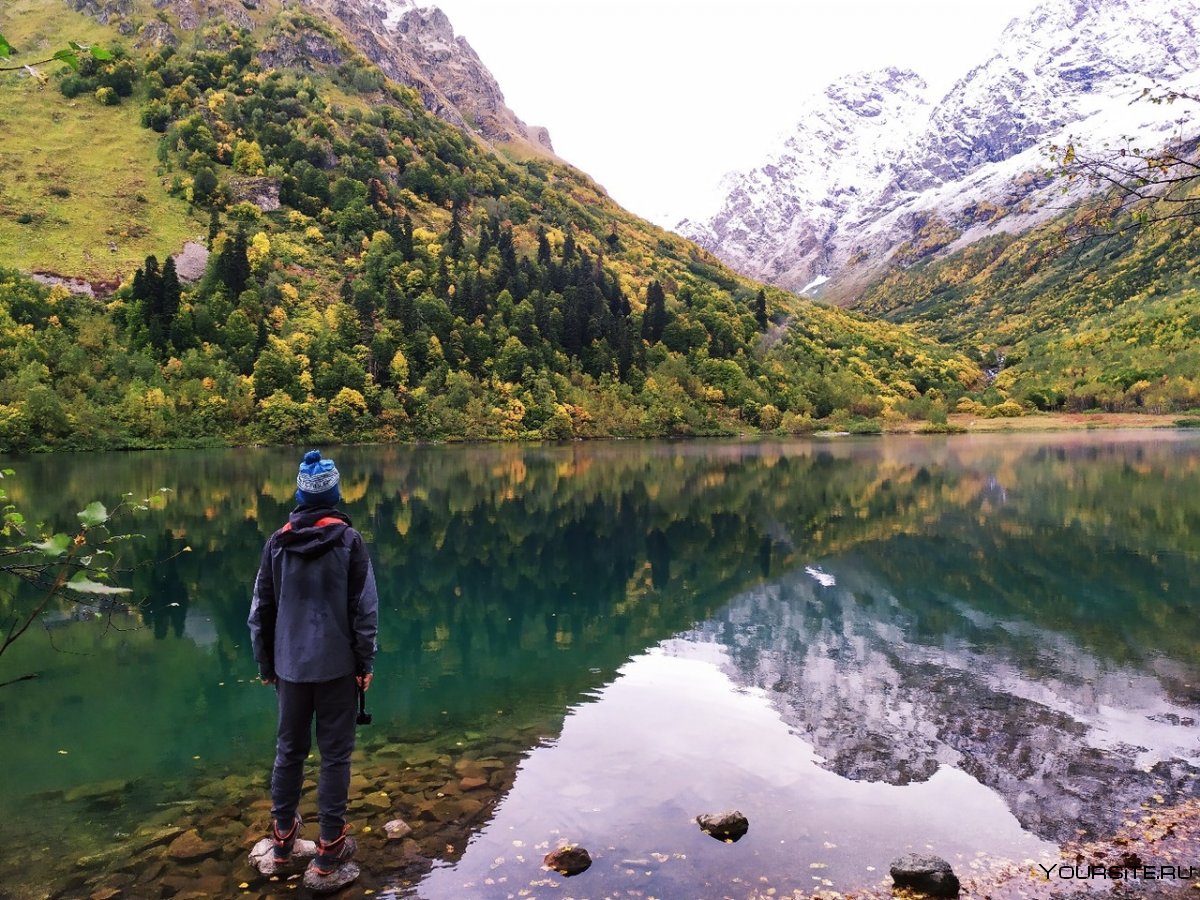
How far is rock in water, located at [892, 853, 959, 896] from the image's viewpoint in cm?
762

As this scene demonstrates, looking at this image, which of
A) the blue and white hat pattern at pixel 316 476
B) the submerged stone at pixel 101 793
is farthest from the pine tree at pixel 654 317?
the blue and white hat pattern at pixel 316 476

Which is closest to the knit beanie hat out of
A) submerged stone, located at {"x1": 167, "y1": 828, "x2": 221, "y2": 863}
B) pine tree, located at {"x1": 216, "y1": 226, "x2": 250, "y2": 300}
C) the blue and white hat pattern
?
the blue and white hat pattern

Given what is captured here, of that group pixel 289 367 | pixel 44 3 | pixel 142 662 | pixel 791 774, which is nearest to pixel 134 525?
pixel 142 662

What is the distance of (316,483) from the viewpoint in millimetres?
7730

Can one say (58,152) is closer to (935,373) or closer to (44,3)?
(44,3)

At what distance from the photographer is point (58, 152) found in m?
125

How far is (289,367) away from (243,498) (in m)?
59.3

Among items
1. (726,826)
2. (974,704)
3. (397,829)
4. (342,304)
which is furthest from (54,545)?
(342,304)

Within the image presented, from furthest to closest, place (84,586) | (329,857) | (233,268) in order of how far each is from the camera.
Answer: (233,268), (329,857), (84,586)

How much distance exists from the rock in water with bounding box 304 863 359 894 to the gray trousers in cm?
33

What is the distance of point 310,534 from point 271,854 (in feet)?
11.6

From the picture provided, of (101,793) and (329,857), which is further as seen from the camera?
(101,793)

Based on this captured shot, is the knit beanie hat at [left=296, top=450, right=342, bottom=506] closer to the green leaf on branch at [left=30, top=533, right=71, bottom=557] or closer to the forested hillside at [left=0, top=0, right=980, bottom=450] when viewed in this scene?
the green leaf on branch at [left=30, top=533, right=71, bottom=557]

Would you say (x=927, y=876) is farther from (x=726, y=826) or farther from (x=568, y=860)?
(x=568, y=860)
